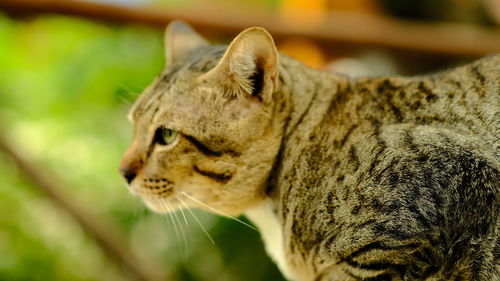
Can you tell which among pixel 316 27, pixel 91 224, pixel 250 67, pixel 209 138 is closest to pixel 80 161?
pixel 91 224

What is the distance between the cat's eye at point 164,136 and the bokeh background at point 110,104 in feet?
1.56

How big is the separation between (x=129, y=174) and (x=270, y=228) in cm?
47

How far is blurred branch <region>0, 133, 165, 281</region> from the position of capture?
117 inches

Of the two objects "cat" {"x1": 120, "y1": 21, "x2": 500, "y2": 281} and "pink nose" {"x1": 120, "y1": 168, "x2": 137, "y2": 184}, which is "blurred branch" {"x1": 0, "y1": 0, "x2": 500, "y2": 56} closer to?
"cat" {"x1": 120, "y1": 21, "x2": 500, "y2": 281}

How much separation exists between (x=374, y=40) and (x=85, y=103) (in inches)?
74.5

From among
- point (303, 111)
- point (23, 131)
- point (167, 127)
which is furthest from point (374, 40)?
point (23, 131)

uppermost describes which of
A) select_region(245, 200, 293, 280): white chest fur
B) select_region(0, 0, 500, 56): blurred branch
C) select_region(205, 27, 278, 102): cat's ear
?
select_region(205, 27, 278, 102): cat's ear

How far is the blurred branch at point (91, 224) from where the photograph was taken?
2.97 m

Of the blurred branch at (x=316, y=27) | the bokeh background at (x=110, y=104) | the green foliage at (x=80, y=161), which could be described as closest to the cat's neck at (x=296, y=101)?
the bokeh background at (x=110, y=104)

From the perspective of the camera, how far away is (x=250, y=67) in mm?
1671

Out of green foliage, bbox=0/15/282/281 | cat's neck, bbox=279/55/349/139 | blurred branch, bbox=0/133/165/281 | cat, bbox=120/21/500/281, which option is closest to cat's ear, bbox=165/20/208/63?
cat, bbox=120/21/500/281

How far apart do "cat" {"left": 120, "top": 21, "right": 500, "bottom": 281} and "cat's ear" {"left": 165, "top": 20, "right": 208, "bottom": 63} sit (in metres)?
0.08

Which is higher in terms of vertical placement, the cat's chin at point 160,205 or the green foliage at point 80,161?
the cat's chin at point 160,205

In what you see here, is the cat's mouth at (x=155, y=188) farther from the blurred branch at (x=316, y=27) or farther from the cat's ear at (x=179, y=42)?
the blurred branch at (x=316, y=27)
